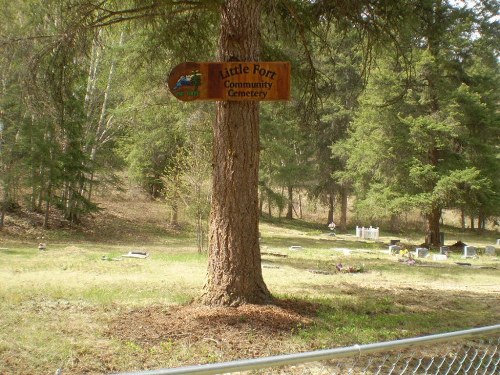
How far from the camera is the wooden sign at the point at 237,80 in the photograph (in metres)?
6.09

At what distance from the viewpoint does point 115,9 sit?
7.62 m

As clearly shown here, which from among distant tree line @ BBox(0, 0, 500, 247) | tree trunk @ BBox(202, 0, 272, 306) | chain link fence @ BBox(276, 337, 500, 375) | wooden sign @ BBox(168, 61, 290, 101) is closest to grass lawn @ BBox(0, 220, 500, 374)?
tree trunk @ BBox(202, 0, 272, 306)

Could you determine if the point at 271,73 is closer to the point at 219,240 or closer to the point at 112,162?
the point at 219,240

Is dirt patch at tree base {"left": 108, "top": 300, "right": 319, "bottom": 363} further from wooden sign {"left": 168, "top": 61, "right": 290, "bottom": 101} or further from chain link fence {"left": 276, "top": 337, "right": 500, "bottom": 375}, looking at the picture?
wooden sign {"left": 168, "top": 61, "right": 290, "bottom": 101}

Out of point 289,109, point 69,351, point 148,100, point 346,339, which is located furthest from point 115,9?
point 148,100

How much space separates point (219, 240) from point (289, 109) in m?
4.27

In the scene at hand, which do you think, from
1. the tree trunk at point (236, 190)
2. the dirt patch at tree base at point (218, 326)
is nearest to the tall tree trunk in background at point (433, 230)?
the dirt patch at tree base at point (218, 326)

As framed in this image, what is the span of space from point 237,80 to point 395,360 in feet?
12.2

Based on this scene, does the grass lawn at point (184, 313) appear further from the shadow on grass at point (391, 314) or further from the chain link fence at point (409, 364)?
the chain link fence at point (409, 364)

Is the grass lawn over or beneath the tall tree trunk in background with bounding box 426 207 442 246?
beneath

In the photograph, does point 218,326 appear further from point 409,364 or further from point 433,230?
point 433,230

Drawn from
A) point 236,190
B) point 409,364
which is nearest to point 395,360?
point 409,364

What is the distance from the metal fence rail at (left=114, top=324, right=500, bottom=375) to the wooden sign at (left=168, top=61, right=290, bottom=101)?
3189mm

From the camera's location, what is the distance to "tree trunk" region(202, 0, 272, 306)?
624 cm
